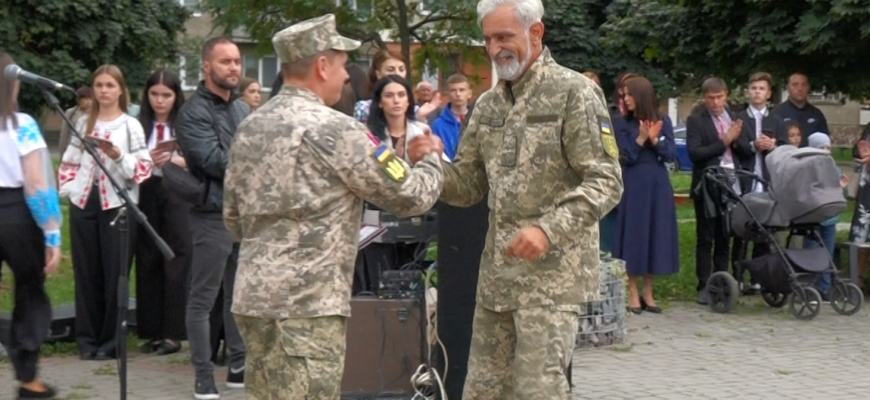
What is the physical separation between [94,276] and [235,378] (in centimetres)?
168

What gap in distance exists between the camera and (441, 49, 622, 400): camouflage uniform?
5.45m

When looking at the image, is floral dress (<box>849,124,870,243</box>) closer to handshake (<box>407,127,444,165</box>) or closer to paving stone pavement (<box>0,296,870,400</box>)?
paving stone pavement (<box>0,296,870,400</box>)

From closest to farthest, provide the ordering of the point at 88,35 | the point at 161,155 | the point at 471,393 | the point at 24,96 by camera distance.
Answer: the point at 471,393, the point at 161,155, the point at 24,96, the point at 88,35

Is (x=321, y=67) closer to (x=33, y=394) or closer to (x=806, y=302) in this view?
(x=33, y=394)

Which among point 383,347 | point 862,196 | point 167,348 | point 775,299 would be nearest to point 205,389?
point 383,347

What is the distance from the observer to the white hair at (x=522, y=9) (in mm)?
5523

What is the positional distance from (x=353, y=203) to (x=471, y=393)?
102cm

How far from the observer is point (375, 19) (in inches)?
826

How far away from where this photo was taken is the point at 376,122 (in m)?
9.04

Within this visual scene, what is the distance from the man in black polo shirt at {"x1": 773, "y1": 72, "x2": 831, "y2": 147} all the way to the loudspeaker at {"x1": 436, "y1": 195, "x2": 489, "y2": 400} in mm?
6096

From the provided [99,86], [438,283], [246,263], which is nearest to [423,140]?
[246,263]

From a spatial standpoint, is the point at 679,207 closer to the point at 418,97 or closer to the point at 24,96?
the point at 24,96

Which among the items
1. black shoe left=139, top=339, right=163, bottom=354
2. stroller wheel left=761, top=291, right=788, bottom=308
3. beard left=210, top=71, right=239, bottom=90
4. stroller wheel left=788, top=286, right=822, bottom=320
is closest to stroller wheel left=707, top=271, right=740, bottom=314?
stroller wheel left=761, top=291, right=788, bottom=308

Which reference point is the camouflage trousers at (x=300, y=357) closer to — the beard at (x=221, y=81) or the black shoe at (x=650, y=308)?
the beard at (x=221, y=81)
